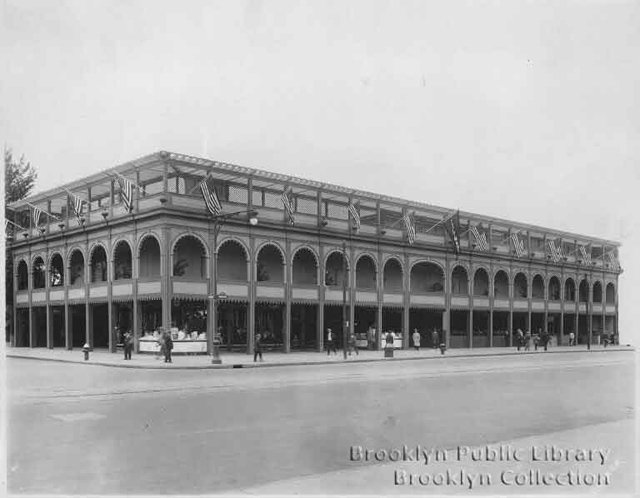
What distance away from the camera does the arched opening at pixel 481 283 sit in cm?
5781

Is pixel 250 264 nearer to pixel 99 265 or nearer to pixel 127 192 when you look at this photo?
pixel 127 192

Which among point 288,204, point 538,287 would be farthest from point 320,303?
point 538,287

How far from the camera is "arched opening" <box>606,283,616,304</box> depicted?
73125 mm

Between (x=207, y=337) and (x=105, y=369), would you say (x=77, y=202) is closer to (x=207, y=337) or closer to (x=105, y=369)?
(x=207, y=337)

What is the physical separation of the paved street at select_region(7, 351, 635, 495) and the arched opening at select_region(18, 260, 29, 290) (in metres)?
28.8

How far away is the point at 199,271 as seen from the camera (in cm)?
3884

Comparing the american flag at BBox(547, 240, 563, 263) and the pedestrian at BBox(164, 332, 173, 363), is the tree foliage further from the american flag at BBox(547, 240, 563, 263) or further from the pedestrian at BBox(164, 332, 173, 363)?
the american flag at BBox(547, 240, 563, 263)

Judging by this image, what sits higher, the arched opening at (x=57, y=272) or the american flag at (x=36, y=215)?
the american flag at (x=36, y=215)

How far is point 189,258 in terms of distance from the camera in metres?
38.5

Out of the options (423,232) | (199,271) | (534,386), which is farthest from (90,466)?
(423,232)

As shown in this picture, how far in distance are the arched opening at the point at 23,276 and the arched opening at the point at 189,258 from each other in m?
16.9

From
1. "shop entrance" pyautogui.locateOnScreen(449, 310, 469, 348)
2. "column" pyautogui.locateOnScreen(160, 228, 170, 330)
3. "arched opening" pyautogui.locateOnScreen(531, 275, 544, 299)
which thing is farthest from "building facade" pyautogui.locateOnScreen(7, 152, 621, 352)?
"arched opening" pyautogui.locateOnScreen(531, 275, 544, 299)

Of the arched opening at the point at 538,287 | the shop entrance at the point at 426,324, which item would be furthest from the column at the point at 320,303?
the arched opening at the point at 538,287

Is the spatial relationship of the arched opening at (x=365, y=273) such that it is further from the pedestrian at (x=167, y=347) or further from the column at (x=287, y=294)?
the pedestrian at (x=167, y=347)
